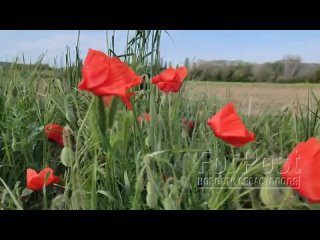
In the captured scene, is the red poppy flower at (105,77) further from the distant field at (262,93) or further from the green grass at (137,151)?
the distant field at (262,93)

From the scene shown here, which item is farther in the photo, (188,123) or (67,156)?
(188,123)

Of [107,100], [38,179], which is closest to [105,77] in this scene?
[107,100]

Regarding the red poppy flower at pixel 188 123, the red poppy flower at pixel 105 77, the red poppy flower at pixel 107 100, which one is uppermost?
the red poppy flower at pixel 105 77

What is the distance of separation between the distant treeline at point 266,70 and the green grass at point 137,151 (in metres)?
0.05

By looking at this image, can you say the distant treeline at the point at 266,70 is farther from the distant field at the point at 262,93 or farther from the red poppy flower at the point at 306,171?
the red poppy flower at the point at 306,171

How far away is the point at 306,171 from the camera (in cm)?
53

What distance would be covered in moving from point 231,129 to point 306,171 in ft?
0.31

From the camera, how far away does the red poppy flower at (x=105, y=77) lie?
599 millimetres

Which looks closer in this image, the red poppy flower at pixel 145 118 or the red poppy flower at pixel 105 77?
the red poppy flower at pixel 105 77

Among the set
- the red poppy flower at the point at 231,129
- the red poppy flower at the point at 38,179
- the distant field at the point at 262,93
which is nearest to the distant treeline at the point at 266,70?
the distant field at the point at 262,93

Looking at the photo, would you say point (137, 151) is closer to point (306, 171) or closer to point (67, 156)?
point (67, 156)

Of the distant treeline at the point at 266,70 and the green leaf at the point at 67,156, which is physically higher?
the distant treeline at the point at 266,70

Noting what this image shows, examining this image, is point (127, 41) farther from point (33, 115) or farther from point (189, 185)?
point (189, 185)

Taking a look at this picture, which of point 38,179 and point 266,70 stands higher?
point 266,70
